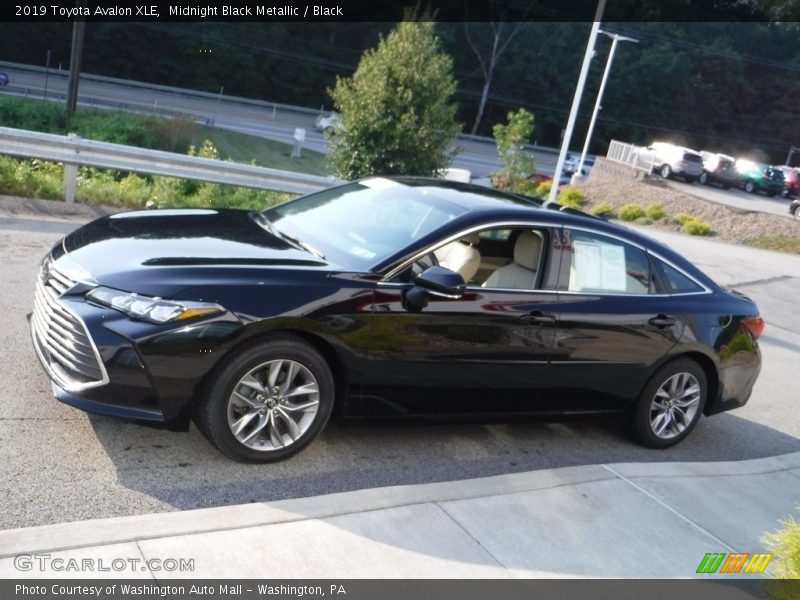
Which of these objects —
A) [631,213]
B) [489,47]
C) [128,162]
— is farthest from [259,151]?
[489,47]

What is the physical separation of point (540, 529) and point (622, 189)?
3128 cm

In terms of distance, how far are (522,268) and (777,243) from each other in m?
22.8

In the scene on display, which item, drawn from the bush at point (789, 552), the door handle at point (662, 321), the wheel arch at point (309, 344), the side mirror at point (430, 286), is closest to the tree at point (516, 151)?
the door handle at point (662, 321)

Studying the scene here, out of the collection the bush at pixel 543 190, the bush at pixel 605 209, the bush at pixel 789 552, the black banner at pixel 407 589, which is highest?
the bush at pixel 789 552

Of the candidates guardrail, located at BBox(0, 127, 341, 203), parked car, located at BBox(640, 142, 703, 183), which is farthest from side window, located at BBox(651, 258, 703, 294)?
parked car, located at BBox(640, 142, 703, 183)

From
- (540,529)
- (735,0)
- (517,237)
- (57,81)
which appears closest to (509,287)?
(517,237)

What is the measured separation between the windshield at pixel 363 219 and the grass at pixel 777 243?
72.8 ft

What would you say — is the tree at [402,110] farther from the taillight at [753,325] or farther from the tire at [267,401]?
the tire at [267,401]

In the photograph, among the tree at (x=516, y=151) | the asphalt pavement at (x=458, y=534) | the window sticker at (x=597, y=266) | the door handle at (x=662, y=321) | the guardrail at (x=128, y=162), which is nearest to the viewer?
the asphalt pavement at (x=458, y=534)

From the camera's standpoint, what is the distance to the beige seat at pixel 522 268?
19.0 feet

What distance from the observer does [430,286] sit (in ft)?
17.1

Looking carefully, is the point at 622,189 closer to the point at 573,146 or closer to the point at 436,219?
the point at 436,219

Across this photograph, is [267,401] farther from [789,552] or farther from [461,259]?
[789,552]

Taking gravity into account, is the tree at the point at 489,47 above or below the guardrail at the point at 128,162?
above
